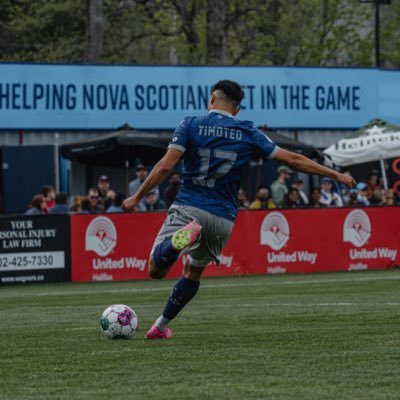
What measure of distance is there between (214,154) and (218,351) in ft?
5.22

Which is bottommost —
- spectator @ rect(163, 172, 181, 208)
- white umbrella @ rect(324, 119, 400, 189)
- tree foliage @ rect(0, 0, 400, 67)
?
spectator @ rect(163, 172, 181, 208)

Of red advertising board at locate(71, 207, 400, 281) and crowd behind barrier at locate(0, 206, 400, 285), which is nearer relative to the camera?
crowd behind barrier at locate(0, 206, 400, 285)

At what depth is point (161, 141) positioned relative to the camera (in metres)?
24.0

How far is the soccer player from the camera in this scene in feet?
31.0

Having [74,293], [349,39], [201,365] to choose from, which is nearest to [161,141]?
Result: [74,293]

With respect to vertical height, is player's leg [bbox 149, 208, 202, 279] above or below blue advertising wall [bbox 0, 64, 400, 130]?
below

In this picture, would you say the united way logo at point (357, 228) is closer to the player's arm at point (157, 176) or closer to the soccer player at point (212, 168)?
the soccer player at point (212, 168)

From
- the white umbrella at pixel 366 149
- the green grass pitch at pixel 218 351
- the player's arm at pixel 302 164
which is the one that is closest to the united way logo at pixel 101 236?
the green grass pitch at pixel 218 351

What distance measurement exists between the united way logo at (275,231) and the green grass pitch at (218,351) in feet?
21.5

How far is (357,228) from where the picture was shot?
22703 mm

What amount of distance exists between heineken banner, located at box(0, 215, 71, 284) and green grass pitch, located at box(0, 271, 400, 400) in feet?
17.2

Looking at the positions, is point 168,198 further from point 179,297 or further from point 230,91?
point 230,91

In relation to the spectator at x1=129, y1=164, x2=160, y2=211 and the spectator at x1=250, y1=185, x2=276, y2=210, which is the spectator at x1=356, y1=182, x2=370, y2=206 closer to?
the spectator at x1=250, y1=185, x2=276, y2=210

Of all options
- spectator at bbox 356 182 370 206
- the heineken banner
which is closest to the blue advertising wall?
spectator at bbox 356 182 370 206
